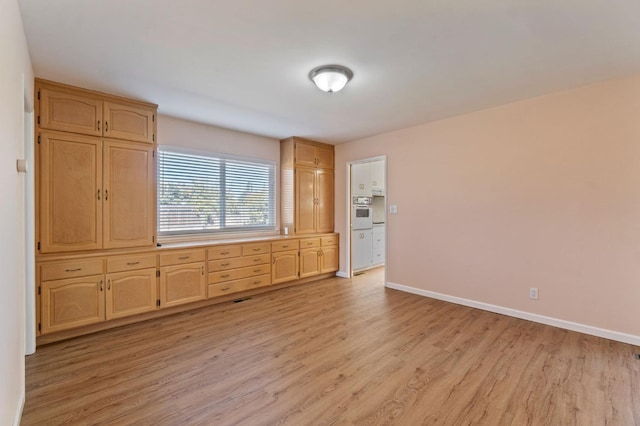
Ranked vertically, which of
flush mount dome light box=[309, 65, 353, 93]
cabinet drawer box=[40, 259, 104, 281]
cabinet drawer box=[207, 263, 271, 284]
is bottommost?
cabinet drawer box=[207, 263, 271, 284]

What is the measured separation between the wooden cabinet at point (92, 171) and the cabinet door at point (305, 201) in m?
2.21

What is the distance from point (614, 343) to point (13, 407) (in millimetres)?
4482

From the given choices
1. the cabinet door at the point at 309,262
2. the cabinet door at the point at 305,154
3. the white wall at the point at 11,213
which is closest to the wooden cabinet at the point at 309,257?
the cabinet door at the point at 309,262

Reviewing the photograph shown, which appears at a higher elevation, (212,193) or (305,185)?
(305,185)

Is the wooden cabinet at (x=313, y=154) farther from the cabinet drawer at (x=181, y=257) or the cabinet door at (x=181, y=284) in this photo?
the cabinet door at (x=181, y=284)

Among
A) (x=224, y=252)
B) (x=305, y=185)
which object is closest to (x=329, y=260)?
(x=305, y=185)

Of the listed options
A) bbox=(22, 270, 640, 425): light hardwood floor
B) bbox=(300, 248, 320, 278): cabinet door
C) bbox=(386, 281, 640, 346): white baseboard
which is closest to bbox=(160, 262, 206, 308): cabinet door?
bbox=(22, 270, 640, 425): light hardwood floor

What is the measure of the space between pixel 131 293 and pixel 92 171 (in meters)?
1.32

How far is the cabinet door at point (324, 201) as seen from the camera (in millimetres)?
5285

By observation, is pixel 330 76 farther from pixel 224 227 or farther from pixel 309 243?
pixel 309 243

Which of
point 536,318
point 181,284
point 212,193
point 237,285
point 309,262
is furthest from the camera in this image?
point 309,262

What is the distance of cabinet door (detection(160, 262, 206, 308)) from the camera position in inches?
133

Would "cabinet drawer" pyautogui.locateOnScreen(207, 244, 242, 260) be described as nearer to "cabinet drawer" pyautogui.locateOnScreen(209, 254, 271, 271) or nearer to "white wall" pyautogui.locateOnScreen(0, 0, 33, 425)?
"cabinet drawer" pyautogui.locateOnScreen(209, 254, 271, 271)

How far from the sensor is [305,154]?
16.6 ft
